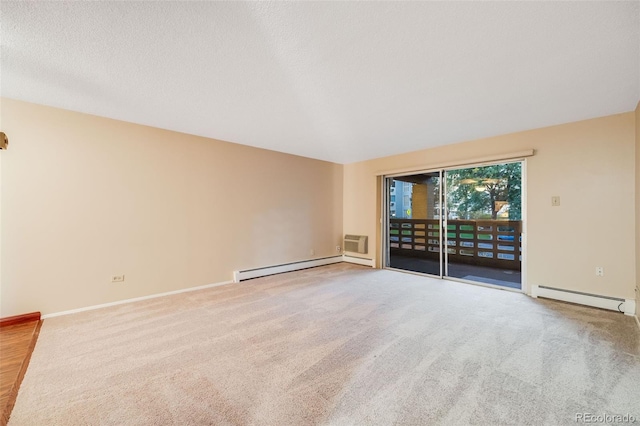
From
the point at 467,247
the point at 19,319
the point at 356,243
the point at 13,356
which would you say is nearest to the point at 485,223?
the point at 467,247

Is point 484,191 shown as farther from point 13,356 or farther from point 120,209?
point 13,356

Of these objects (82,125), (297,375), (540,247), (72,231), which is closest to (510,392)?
(297,375)

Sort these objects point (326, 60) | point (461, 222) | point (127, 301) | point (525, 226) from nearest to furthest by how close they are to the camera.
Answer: point (326, 60)
point (127, 301)
point (525, 226)
point (461, 222)

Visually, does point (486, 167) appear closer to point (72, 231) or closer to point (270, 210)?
point (270, 210)

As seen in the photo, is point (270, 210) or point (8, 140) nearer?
point (8, 140)

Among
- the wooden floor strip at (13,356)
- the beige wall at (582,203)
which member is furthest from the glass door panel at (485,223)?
the wooden floor strip at (13,356)

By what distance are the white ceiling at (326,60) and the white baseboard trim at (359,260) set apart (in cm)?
308

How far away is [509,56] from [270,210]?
3877 mm

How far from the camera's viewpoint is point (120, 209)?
328 cm

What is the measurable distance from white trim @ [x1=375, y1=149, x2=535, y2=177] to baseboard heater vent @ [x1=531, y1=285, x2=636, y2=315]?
Answer: 185cm

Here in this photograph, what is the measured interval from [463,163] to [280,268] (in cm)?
368

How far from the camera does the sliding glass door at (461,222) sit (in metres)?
4.04

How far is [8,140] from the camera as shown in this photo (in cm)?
268

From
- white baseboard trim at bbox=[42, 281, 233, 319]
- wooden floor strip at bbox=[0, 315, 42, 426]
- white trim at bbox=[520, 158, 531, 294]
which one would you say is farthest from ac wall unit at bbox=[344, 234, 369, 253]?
wooden floor strip at bbox=[0, 315, 42, 426]
